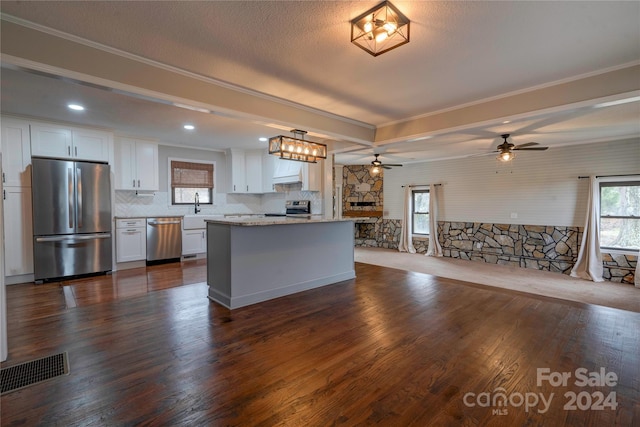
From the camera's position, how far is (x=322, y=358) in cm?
230

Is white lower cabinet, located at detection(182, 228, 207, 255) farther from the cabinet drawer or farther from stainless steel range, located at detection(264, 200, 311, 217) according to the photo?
stainless steel range, located at detection(264, 200, 311, 217)

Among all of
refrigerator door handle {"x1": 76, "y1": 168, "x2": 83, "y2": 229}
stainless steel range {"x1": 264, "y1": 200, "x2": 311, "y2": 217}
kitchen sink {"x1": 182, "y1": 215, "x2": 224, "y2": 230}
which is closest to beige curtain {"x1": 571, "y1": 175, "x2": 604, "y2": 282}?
stainless steel range {"x1": 264, "y1": 200, "x2": 311, "y2": 217}

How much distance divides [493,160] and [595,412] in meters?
6.40

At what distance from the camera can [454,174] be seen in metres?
7.79

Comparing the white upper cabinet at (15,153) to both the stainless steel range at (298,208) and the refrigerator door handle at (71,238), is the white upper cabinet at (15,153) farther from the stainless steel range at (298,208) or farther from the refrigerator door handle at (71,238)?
the stainless steel range at (298,208)

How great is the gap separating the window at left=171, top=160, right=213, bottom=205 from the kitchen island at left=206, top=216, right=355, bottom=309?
3.38 meters

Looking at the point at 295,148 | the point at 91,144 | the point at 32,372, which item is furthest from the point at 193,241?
the point at 32,372

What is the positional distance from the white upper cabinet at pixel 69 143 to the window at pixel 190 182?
152cm

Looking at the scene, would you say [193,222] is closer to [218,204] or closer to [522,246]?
[218,204]

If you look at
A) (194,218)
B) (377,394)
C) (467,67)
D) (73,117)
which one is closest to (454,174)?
(467,67)

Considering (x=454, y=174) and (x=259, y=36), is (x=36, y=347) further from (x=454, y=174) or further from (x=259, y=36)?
(x=454, y=174)

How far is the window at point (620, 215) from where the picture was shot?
546 cm

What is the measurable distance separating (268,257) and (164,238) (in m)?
3.32

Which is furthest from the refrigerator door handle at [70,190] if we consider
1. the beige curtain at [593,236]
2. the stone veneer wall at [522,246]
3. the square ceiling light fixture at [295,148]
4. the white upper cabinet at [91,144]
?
the beige curtain at [593,236]
